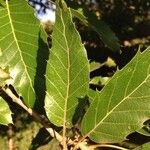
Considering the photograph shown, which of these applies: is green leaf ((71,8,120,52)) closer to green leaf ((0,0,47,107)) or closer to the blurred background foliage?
the blurred background foliage

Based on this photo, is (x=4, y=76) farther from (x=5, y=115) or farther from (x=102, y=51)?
(x=102, y=51)

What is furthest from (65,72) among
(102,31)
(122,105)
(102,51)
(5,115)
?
(102,51)

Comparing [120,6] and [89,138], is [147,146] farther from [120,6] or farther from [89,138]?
[120,6]

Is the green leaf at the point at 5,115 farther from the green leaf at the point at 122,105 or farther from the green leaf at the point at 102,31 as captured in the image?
the green leaf at the point at 102,31

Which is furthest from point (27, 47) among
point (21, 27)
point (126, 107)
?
point (126, 107)

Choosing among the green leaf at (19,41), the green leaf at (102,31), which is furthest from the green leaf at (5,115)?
the green leaf at (102,31)
